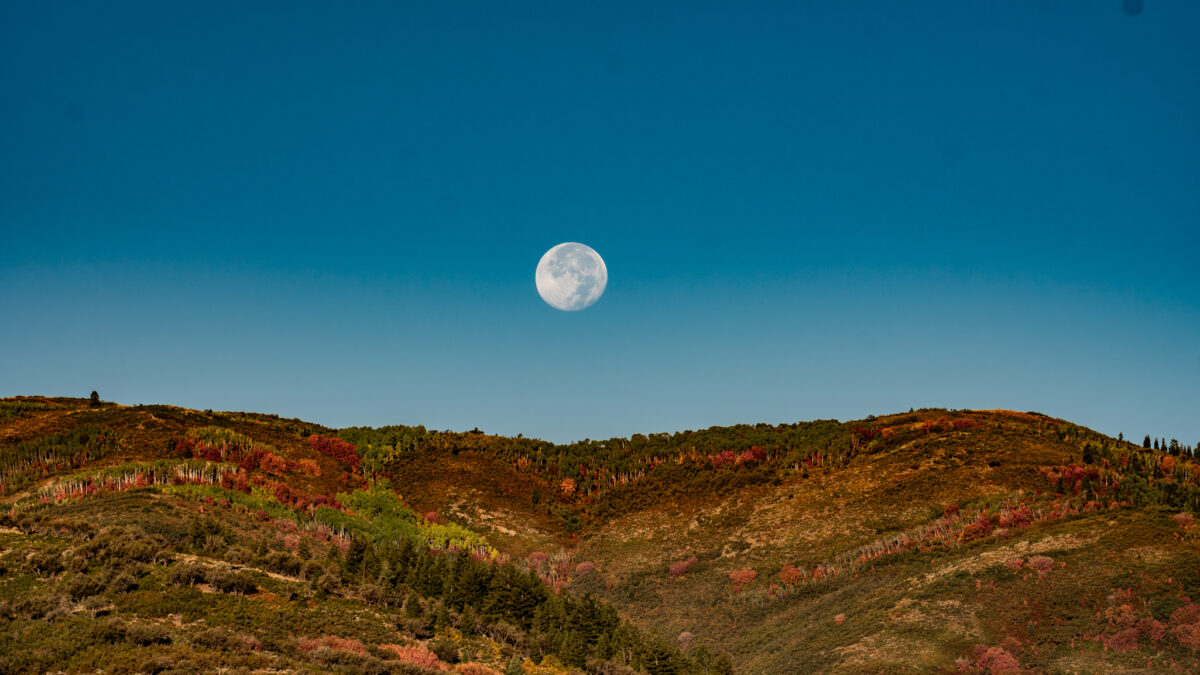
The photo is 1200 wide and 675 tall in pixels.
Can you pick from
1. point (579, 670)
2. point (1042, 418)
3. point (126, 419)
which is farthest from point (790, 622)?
point (126, 419)

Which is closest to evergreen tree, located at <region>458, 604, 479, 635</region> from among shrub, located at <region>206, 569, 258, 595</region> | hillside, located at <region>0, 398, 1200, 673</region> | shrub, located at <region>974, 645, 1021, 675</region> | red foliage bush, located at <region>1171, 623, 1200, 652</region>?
hillside, located at <region>0, 398, 1200, 673</region>

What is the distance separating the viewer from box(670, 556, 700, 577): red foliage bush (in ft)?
236

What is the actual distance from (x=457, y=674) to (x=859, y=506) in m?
54.8

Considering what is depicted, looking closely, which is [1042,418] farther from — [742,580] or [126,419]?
[126,419]

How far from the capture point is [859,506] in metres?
74.2

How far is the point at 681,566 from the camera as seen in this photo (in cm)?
7250

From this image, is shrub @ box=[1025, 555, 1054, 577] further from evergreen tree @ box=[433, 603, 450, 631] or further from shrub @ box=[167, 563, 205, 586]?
shrub @ box=[167, 563, 205, 586]

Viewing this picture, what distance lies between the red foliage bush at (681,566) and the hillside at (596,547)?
1.26 metres

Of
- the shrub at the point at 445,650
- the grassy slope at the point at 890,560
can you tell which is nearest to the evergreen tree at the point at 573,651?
the shrub at the point at 445,650

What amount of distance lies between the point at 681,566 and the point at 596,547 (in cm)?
1451

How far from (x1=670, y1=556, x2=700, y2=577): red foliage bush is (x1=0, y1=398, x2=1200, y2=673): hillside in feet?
4.13

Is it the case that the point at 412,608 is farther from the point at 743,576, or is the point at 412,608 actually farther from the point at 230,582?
the point at 743,576

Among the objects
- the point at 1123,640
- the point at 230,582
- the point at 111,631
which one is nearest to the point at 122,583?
the point at 230,582

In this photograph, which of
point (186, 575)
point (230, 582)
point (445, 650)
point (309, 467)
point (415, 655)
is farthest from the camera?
point (309, 467)
